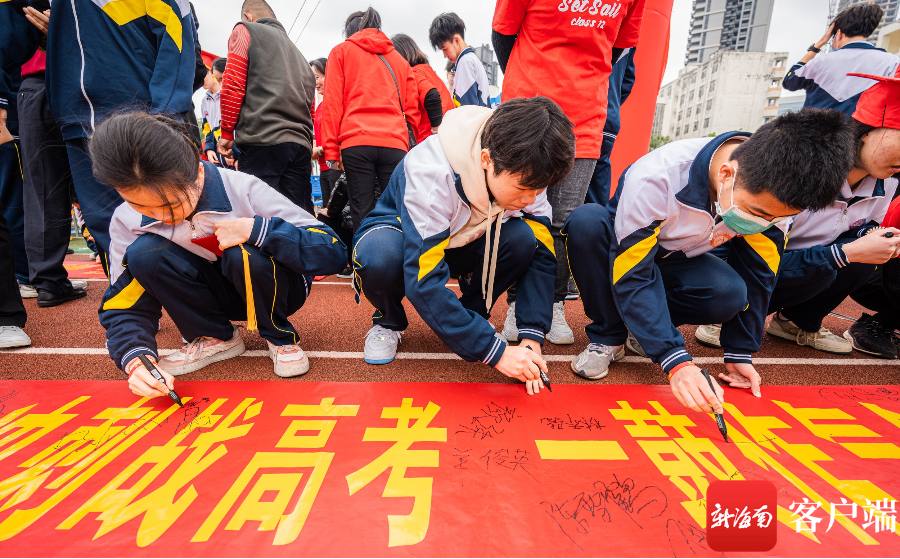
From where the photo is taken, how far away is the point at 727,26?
2334 inches

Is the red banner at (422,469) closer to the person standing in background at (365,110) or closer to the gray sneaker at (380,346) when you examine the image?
the gray sneaker at (380,346)

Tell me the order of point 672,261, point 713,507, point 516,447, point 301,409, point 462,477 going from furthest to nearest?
point 672,261 → point 301,409 → point 516,447 → point 462,477 → point 713,507

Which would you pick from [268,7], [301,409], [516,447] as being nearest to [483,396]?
[516,447]

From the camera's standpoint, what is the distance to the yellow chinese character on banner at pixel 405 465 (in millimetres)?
767

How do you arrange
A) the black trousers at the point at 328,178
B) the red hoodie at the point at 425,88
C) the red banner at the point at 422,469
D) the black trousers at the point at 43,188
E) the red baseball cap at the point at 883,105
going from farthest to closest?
the black trousers at the point at 328,178 < the red hoodie at the point at 425,88 < the black trousers at the point at 43,188 < the red baseball cap at the point at 883,105 < the red banner at the point at 422,469

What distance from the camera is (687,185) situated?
120cm

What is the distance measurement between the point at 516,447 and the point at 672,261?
3.00ft

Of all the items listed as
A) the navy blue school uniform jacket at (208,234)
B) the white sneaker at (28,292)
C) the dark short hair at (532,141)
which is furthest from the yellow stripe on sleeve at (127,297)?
the white sneaker at (28,292)

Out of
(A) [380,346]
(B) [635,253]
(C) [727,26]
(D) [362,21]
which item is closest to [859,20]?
(B) [635,253]

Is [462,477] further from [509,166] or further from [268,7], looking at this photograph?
[268,7]

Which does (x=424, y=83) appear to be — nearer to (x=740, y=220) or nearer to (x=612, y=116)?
(x=612, y=116)

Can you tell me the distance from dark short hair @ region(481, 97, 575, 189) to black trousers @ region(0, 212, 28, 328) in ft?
6.01

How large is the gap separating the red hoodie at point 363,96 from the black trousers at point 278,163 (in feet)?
0.80

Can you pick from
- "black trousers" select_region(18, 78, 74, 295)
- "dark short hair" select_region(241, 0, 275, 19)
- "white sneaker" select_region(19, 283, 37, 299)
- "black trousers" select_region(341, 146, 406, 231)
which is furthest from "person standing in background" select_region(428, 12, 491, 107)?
"white sneaker" select_region(19, 283, 37, 299)
